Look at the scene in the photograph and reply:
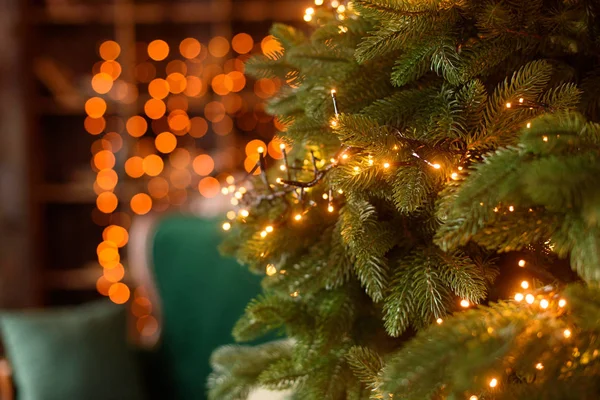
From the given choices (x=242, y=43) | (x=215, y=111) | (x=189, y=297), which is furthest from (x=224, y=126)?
(x=189, y=297)

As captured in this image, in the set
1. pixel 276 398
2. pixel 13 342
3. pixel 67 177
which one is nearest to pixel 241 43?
pixel 67 177

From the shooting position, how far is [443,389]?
53 cm

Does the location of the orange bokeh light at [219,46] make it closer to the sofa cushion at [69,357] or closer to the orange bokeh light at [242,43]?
the orange bokeh light at [242,43]

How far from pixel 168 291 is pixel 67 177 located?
80.6 inches

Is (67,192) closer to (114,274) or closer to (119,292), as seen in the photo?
(114,274)

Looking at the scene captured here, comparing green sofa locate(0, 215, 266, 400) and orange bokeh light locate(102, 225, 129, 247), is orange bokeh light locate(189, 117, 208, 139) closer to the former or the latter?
orange bokeh light locate(102, 225, 129, 247)

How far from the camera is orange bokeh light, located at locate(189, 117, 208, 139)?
3.63m

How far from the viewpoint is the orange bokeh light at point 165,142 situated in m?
3.59

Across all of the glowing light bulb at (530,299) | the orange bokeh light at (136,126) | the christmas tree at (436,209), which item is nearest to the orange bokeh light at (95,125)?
the orange bokeh light at (136,126)

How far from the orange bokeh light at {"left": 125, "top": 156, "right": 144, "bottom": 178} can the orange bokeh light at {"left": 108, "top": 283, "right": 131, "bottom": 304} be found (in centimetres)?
63

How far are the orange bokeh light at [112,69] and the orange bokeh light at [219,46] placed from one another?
0.55 metres

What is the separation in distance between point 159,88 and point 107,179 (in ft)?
2.01

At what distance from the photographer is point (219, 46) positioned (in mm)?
3477

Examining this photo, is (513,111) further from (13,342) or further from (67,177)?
(67,177)
